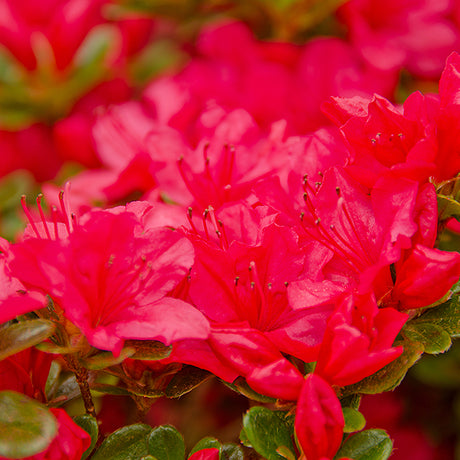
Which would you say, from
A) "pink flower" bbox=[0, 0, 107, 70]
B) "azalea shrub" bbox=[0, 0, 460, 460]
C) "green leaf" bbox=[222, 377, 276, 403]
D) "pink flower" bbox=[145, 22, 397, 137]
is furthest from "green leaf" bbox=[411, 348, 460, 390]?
"pink flower" bbox=[0, 0, 107, 70]

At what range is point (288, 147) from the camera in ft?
3.12

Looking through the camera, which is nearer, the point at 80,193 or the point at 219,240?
the point at 219,240

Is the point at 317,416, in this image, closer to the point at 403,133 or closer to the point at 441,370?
the point at 403,133

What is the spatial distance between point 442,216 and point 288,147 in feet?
0.89

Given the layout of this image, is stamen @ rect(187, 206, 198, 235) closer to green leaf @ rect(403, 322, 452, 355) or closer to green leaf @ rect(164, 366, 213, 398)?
green leaf @ rect(164, 366, 213, 398)

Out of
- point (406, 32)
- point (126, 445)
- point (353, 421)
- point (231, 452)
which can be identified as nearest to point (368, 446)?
point (353, 421)

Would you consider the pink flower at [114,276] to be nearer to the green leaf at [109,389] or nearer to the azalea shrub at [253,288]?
the azalea shrub at [253,288]

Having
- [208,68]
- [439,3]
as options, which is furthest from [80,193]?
[439,3]

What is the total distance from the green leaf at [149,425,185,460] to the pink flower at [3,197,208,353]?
0.13 metres

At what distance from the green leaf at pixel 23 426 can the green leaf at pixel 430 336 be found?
15.4 inches

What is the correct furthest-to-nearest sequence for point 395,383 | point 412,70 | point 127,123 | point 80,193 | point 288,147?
point 412,70
point 127,123
point 80,193
point 288,147
point 395,383

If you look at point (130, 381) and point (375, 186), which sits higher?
point (375, 186)

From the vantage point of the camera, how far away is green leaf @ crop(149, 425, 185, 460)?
71 cm

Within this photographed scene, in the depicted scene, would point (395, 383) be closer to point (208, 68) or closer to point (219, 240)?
point (219, 240)
